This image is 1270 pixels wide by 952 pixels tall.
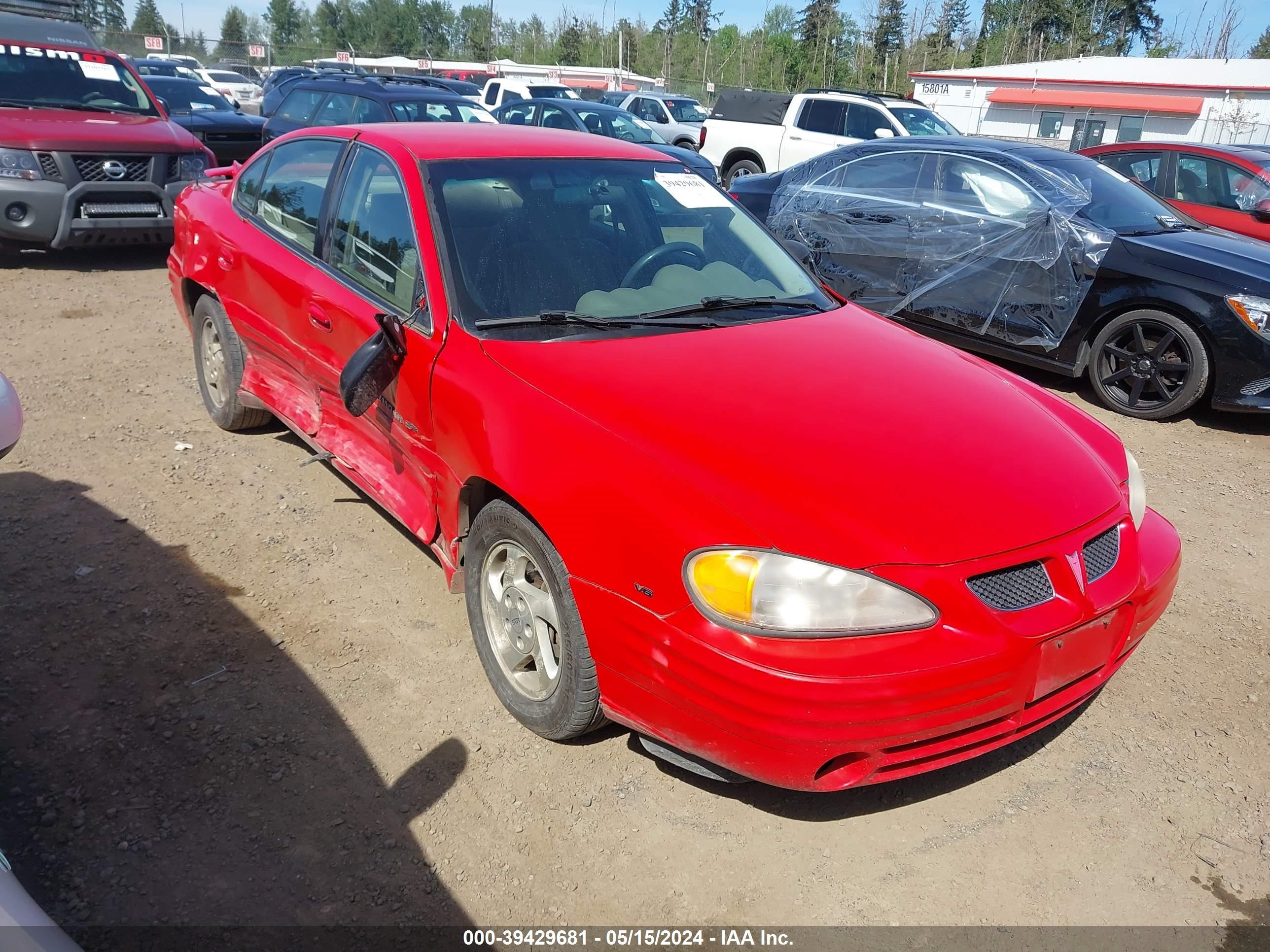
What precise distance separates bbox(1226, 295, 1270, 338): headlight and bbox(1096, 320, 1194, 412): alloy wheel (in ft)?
1.08

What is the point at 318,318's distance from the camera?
3656 mm

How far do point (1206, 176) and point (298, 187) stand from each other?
29.0ft

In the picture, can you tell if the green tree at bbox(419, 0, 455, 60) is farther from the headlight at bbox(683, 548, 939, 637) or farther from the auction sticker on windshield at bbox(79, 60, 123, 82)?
the headlight at bbox(683, 548, 939, 637)

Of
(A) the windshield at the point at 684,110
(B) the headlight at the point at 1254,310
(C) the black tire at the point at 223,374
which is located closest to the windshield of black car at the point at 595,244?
(C) the black tire at the point at 223,374

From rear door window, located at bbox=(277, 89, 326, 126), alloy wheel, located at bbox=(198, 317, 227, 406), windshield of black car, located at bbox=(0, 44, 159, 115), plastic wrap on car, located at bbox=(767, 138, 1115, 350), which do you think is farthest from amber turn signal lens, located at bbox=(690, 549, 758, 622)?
rear door window, located at bbox=(277, 89, 326, 126)

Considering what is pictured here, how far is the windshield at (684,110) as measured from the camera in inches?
933

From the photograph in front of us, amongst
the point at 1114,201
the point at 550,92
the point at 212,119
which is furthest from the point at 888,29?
the point at 1114,201

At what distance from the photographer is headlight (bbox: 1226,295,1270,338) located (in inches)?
216

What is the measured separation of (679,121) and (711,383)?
72.8ft

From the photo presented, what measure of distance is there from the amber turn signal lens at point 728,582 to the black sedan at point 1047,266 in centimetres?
479

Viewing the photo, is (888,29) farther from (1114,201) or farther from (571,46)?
(1114,201)

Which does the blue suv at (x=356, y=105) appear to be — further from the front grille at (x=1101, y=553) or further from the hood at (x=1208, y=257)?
the front grille at (x=1101, y=553)

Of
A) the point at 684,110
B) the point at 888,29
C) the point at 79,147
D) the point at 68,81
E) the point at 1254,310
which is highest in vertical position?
the point at 888,29

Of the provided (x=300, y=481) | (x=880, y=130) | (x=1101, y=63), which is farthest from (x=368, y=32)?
(x=300, y=481)
